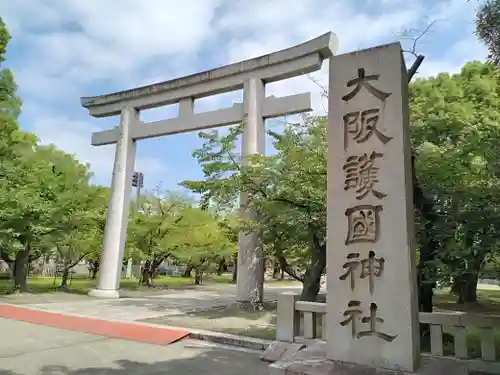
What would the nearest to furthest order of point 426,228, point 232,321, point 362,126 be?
point 362,126
point 426,228
point 232,321

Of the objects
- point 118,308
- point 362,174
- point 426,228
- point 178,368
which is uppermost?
point 362,174

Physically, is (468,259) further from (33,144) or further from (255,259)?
(33,144)

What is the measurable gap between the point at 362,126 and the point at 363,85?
0.48 m

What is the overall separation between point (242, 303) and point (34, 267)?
27.1 meters

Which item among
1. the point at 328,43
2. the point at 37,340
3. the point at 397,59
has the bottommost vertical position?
the point at 37,340

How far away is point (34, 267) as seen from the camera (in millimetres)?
32875

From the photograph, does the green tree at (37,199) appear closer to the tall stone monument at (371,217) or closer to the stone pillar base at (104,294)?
the stone pillar base at (104,294)

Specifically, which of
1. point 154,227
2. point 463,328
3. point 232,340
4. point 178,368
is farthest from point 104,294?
point 463,328

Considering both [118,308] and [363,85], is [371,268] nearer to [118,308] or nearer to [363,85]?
[363,85]

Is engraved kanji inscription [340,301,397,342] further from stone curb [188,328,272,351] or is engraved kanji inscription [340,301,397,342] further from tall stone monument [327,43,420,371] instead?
stone curb [188,328,272,351]

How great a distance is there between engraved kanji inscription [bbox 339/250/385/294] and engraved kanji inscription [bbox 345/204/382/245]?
0.52 feet

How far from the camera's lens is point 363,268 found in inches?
165

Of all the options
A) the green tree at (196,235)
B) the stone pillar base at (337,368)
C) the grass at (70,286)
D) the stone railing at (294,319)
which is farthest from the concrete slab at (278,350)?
the green tree at (196,235)

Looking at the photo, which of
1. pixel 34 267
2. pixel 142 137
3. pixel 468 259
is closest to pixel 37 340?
pixel 468 259
